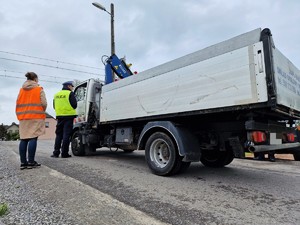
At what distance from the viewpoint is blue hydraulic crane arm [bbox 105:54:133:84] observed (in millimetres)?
7780

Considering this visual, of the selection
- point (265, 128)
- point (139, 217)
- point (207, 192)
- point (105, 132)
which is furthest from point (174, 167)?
point (105, 132)

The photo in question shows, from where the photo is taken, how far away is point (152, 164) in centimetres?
493

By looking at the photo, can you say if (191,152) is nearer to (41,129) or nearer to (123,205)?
(123,205)

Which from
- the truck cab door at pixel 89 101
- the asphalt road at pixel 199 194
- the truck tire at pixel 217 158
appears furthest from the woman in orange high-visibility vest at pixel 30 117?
the truck tire at pixel 217 158

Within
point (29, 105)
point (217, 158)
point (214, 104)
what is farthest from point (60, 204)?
point (217, 158)

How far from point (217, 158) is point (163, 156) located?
1505 millimetres

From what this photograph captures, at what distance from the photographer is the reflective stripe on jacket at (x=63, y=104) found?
23.3 ft

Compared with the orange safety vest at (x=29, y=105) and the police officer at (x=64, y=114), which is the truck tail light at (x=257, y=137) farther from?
the police officer at (x=64, y=114)

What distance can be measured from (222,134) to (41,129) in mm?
3485

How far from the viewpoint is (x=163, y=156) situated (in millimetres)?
4961

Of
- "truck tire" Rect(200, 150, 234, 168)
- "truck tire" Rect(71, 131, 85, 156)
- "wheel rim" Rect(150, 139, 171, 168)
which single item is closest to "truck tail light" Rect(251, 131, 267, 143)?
"wheel rim" Rect(150, 139, 171, 168)

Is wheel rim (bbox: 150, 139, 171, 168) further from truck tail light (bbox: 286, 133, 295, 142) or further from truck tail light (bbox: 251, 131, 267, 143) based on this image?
truck tail light (bbox: 286, 133, 295, 142)

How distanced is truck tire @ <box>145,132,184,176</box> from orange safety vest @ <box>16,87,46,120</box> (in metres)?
2.28

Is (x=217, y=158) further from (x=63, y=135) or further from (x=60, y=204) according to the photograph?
(x=63, y=135)
